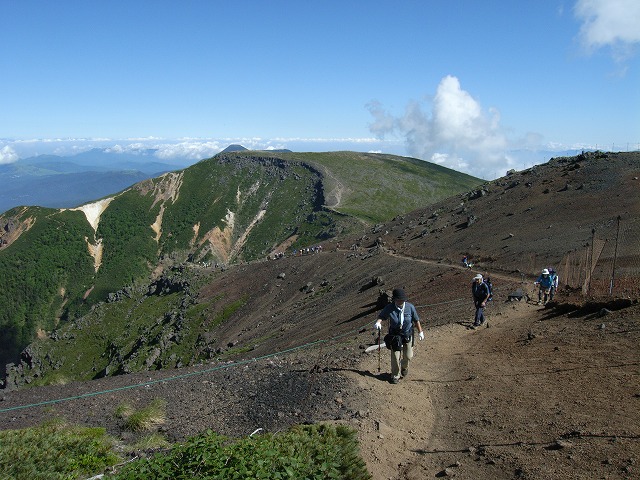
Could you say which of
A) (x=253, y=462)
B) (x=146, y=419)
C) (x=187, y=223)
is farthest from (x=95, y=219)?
(x=253, y=462)

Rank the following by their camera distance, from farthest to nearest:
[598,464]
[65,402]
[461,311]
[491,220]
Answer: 1. [491,220]
2. [461,311]
3. [65,402]
4. [598,464]

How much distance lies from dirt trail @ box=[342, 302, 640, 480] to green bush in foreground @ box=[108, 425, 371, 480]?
1.18 meters

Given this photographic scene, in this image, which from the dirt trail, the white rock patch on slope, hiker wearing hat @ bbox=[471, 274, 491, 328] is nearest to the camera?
the dirt trail

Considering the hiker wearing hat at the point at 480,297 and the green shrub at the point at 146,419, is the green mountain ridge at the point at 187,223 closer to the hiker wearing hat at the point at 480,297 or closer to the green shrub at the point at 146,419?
the hiker wearing hat at the point at 480,297

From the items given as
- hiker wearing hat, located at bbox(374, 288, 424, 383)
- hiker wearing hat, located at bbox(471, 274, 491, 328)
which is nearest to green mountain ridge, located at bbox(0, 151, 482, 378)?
hiker wearing hat, located at bbox(471, 274, 491, 328)

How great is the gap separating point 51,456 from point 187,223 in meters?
139

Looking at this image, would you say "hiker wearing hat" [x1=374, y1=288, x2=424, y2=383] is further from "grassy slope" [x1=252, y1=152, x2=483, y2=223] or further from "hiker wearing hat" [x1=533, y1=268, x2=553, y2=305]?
"grassy slope" [x1=252, y1=152, x2=483, y2=223]

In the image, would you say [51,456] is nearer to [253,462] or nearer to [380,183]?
[253,462]

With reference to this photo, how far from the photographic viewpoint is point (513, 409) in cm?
927

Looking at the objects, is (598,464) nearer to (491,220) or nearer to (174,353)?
(491,220)

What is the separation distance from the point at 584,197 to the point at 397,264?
58.8 feet

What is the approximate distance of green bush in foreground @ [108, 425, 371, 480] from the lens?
5.71 metres

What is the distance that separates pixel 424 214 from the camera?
204 ft

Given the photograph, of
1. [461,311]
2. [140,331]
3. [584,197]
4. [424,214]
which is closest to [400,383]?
[461,311]
